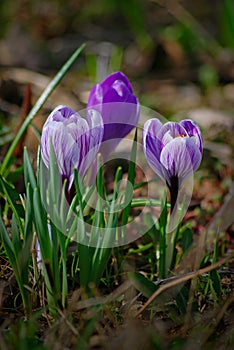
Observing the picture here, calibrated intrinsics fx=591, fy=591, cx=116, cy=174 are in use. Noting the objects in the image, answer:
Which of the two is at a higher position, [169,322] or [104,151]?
[104,151]

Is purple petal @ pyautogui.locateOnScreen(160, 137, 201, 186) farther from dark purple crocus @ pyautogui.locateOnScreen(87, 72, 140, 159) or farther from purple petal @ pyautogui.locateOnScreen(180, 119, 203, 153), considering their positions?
dark purple crocus @ pyautogui.locateOnScreen(87, 72, 140, 159)

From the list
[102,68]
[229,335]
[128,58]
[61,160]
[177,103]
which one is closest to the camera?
[229,335]

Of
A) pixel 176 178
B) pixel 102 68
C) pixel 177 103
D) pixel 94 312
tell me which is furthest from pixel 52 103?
pixel 94 312

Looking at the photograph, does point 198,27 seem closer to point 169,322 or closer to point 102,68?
point 102,68

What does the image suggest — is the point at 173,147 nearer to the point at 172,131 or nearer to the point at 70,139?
the point at 172,131

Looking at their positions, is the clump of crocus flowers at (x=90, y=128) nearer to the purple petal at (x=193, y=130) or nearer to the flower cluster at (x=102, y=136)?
the flower cluster at (x=102, y=136)

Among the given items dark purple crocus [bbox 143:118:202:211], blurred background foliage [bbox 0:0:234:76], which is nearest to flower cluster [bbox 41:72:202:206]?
dark purple crocus [bbox 143:118:202:211]
